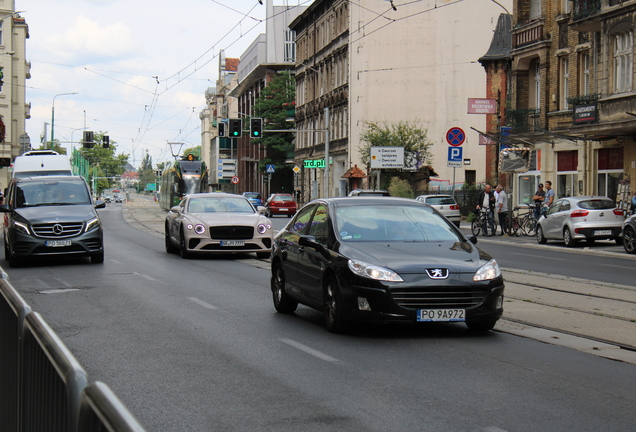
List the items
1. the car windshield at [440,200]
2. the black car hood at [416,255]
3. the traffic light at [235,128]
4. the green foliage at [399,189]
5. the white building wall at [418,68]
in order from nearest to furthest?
the black car hood at [416,255] → the car windshield at [440,200] → the traffic light at [235,128] → the green foliage at [399,189] → the white building wall at [418,68]

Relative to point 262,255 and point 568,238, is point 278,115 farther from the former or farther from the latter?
point 262,255

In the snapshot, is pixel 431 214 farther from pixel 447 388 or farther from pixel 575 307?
pixel 447 388

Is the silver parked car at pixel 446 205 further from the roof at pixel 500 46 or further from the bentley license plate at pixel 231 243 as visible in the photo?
the bentley license plate at pixel 231 243

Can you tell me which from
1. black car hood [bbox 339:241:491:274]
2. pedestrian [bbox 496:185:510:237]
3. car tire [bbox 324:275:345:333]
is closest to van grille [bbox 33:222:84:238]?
car tire [bbox 324:275:345:333]

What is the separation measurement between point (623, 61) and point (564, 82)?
20.6ft

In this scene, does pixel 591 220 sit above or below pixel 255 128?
below

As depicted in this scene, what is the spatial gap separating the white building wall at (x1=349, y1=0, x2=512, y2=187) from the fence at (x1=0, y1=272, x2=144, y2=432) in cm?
5657

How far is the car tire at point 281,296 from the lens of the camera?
36.5 feet

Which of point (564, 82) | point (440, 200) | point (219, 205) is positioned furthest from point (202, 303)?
point (564, 82)

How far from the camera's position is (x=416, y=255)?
9.39 metres

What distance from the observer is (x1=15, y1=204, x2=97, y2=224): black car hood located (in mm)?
18233

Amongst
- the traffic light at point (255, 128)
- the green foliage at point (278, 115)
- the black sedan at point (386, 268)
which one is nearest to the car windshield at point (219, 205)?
the black sedan at point (386, 268)

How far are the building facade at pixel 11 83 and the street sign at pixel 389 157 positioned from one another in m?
33.8

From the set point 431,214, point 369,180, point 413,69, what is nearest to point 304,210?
point 431,214
